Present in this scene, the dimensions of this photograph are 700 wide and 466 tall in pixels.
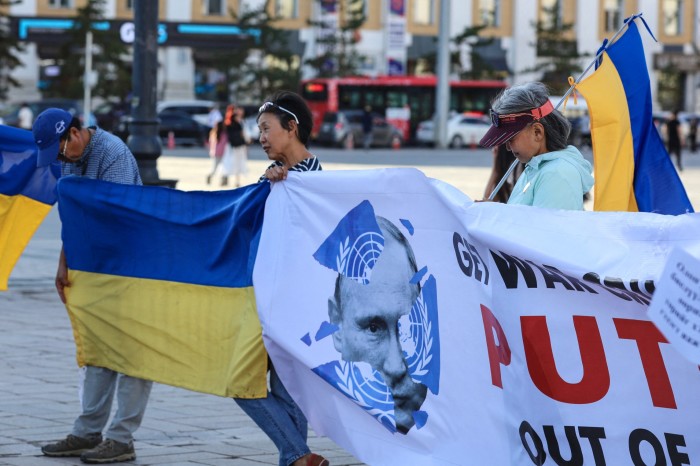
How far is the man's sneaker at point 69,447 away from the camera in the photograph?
6664 mm

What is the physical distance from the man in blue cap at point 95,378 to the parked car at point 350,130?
44.6 meters

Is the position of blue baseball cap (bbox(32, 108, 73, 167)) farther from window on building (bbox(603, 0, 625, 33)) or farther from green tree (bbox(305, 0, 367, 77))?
window on building (bbox(603, 0, 625, 33))

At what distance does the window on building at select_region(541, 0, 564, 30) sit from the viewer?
6762 centimetres

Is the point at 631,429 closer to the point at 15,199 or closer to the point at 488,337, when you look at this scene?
the point at 488,337

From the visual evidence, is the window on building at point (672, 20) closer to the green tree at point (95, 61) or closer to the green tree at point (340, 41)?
the green tree at point (340, 41)

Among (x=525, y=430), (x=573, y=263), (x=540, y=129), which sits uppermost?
(x=540, y=129)

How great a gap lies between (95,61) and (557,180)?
174ft

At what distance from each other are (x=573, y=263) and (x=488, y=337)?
0.61m

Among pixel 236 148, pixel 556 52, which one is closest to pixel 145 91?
pixel 236 148

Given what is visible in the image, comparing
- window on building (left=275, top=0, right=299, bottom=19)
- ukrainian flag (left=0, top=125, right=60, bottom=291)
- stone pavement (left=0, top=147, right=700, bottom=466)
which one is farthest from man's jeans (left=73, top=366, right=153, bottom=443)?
window on building (left=275, top=0, right=299, bottom=19)

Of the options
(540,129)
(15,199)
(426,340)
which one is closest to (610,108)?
(540,129)

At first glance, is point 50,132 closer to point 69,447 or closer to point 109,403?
point 109,403

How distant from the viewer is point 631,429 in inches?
181

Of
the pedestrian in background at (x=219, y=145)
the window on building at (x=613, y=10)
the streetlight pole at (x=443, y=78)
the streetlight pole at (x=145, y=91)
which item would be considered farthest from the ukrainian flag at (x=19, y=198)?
the window on building at (x=613, y=10)
